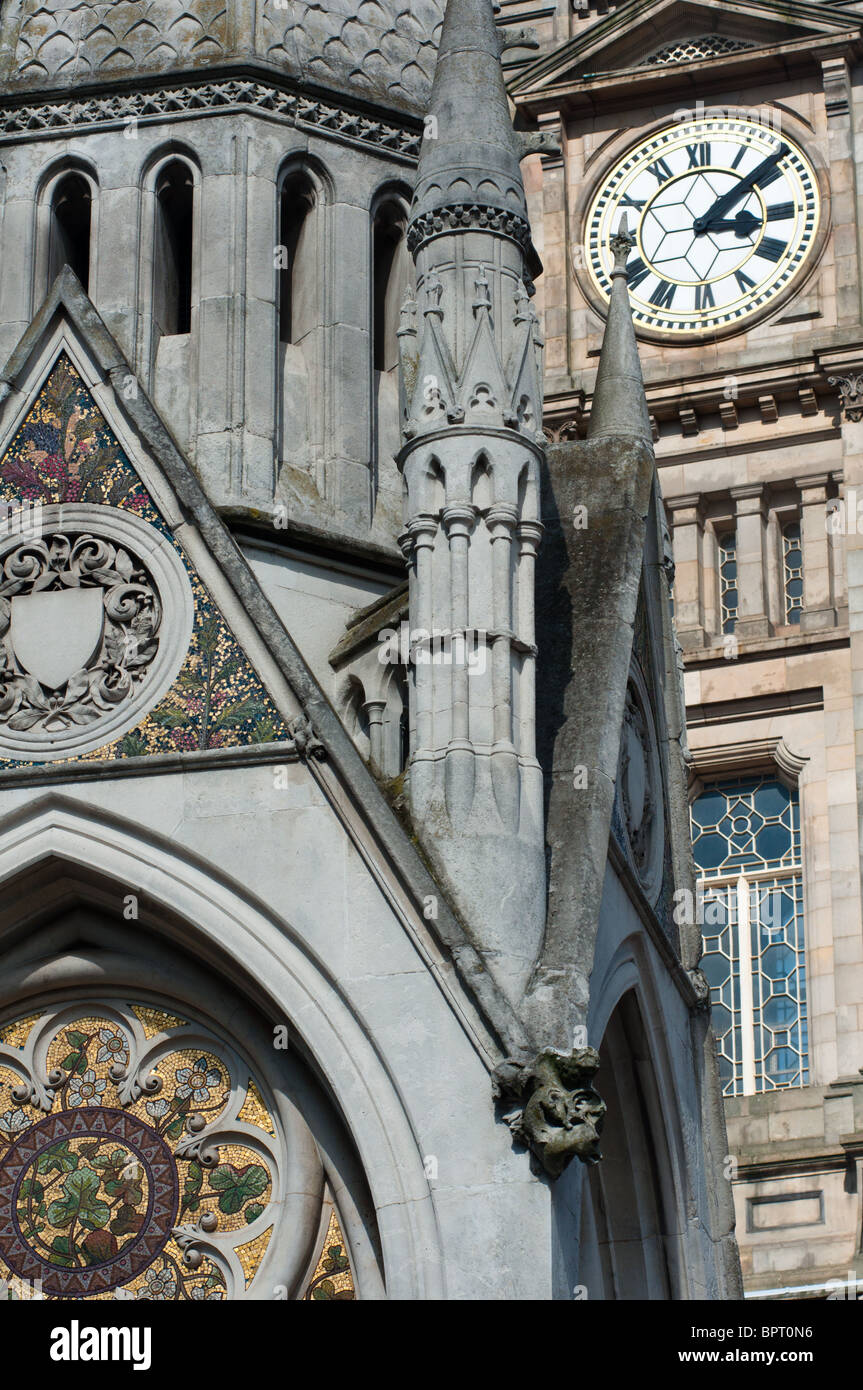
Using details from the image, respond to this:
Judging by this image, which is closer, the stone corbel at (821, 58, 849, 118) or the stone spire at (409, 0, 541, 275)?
the stone spire at (409, 0, 541, 275)

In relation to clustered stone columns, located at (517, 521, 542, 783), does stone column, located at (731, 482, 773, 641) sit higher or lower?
higher

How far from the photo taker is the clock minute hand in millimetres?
A: 36250

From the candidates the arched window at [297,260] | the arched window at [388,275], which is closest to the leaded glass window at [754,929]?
the arched window at [388,275]

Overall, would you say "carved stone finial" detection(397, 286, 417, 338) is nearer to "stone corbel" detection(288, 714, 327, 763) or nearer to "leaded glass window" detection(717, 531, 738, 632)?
"stone corbel" detection(288, 714, 327, 763)

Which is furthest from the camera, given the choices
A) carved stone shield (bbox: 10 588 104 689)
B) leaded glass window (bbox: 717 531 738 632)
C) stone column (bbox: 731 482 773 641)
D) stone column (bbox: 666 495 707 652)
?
leaded glass window (bbox: 717 531 738 632)

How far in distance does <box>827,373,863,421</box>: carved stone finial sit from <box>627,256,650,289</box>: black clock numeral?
6.58 ft

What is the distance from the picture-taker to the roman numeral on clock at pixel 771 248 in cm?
3609

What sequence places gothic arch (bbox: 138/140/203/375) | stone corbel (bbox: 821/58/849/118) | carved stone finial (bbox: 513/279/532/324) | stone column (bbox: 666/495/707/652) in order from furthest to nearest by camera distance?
stone corbel (bbox: 821/58/849/118) < stone column (bbox: 666/495/707/652) < gothic arch (bbox: 138/140/203/375) < carved stone finial (bbox: 513/279/532/324)

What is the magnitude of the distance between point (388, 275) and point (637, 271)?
1497cm

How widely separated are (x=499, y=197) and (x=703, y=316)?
54.4 ft

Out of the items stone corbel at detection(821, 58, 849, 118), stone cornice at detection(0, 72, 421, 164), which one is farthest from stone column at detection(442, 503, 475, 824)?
stone corbel at detection(821, 58, 849, 118)

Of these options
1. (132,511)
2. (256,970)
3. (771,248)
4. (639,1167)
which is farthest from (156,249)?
(771,248)
